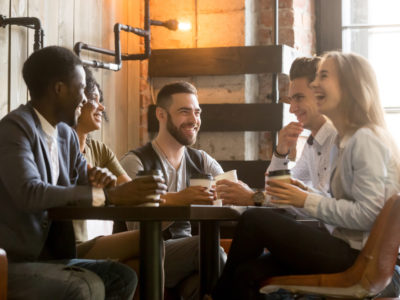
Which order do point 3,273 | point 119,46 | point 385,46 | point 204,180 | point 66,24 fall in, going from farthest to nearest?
point 385,46 → point 119,46 → point 66,24 → point 204,180 → point 3,273

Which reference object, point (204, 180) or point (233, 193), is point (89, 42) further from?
point (204, 180)

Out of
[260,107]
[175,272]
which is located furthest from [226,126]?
[175,272]

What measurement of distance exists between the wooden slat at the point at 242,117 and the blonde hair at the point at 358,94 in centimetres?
168

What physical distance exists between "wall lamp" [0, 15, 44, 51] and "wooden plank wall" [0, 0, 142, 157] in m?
0.04

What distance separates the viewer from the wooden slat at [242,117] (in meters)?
3.82

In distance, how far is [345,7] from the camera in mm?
4219

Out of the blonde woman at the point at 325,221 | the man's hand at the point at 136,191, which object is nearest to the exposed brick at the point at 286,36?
the blonde woman at the point at 325,221

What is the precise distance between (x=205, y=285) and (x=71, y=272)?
603 mm

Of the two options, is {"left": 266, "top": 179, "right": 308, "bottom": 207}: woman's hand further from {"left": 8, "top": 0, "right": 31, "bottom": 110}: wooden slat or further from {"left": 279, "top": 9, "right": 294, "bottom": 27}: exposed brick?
{"left": 279, "top": 9, "right": 294, "bottom": 27}: exposed brick

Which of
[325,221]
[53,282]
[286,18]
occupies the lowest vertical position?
[53,282]

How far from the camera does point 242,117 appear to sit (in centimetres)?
384

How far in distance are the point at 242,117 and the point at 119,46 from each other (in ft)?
2.51

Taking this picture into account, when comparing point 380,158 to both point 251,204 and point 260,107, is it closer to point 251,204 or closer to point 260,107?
point 251,204

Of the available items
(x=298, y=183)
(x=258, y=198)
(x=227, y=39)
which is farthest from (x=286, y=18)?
(x=298, y=183)
